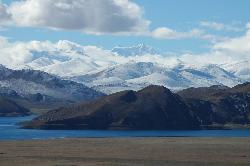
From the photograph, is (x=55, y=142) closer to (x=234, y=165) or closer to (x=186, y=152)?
(x=186, y=152)

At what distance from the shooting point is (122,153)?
144m

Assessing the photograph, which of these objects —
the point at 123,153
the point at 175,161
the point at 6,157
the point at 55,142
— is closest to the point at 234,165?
the point at 175,161

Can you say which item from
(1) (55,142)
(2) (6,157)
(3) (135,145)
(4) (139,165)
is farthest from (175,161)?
(1) (55,142)

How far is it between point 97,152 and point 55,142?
33692mm

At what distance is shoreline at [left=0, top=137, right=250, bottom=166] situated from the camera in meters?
124

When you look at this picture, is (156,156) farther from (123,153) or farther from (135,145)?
(135,145)

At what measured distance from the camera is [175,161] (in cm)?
12569

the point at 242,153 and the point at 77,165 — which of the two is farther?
the point at 242,153

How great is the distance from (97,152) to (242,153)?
30027mm

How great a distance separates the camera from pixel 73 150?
151 m

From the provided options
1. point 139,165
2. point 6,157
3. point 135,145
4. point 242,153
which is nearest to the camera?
point 139,165

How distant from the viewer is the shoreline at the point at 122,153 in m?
124

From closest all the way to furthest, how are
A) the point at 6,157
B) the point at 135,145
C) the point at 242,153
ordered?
the point at 6,157 < the point at 242,153 < the point at 135,145

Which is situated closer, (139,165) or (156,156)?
(139,165)
